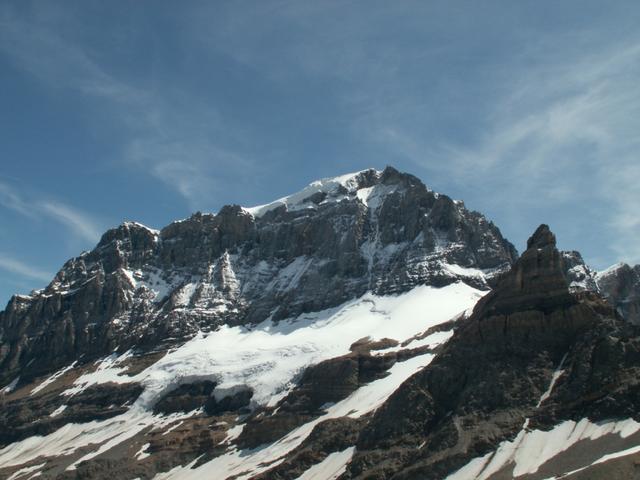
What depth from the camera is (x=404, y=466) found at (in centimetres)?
11331

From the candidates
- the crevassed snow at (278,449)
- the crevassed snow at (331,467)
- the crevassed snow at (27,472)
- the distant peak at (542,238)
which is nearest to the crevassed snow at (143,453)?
the crevassed snow at (278,449)

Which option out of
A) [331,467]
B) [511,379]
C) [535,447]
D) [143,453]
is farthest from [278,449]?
[535,447]

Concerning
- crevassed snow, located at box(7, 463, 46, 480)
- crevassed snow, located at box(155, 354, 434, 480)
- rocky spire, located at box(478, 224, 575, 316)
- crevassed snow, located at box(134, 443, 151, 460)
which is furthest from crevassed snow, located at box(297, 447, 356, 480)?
crevassed snow, located at box(7, 463, 46, 480)

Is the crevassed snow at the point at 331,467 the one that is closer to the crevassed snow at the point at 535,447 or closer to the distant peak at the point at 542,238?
the crevassed snow at the point at 535,447

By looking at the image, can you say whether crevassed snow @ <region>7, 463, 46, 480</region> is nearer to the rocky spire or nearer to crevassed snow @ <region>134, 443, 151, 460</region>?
crevassed snow @ <region>134, 443, 151, 460</region>

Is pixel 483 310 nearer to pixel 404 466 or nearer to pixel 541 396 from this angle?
pixel 541 396

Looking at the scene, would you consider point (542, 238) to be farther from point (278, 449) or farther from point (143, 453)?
point (143, 453)

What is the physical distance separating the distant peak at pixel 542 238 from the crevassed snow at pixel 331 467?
149 feet

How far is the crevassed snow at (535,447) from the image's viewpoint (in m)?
101

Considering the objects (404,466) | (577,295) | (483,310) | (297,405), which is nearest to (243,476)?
(297,405)

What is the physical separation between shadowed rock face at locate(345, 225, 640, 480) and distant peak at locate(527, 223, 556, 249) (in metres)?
0.21

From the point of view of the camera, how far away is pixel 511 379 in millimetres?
119250

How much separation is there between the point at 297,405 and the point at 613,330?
238ft

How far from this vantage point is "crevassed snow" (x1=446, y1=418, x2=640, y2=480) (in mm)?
101188
